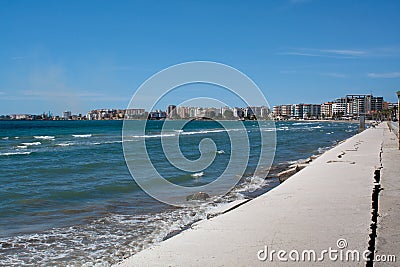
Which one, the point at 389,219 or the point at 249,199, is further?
the point at 249,199

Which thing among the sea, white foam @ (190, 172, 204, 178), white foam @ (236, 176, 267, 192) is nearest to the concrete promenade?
the sea

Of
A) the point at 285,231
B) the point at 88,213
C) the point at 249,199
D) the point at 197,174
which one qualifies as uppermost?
the point at 285,231

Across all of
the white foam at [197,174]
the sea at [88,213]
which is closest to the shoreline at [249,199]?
the sea at [88,213]

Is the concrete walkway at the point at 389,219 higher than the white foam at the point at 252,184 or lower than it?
higher

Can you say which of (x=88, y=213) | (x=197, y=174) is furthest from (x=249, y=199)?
(x=197, y=174)

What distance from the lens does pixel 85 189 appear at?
14883 millimetres

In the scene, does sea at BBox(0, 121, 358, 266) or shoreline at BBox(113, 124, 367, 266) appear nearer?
sea at BBox(0, 121, 358, 266)

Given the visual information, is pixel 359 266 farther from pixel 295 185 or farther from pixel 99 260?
pixel 295 185

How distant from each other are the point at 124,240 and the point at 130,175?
11.0 m

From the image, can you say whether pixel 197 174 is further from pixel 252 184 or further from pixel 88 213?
pixel 88 213

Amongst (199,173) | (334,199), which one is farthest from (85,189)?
(334,199)

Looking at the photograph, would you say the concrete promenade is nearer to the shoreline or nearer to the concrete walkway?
the concrete walkway

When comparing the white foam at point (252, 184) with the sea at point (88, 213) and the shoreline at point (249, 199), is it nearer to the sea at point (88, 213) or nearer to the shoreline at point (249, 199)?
the sea at point (88, 213)

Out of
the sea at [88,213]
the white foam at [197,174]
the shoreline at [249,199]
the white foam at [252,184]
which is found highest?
the shoreline at [249,199]
